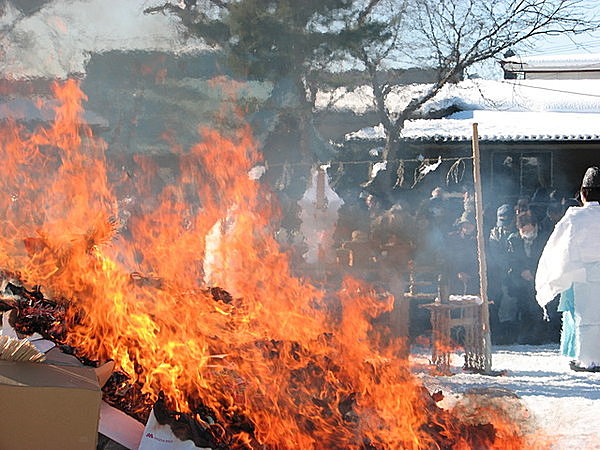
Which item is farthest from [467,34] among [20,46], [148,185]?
[20,46]

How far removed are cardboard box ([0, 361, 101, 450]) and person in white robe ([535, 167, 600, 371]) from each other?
5.87m

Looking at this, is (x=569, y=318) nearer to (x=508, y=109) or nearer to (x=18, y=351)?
(x=18, y=351)

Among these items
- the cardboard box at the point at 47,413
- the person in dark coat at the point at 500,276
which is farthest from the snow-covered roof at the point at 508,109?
the cardboard box at the point at 47,413

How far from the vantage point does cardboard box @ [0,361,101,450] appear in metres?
3.11

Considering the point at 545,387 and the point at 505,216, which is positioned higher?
the point at 505,216

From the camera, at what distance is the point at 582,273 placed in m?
7.99

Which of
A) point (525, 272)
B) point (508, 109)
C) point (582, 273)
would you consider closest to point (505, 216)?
point (525, 272)

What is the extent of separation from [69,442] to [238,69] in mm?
4492

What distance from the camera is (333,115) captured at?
25.1 feet

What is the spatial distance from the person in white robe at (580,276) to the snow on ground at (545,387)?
27 centimetres

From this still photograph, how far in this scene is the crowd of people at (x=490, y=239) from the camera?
9117 mm

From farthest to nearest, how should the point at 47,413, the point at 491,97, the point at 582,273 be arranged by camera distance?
the point at 491,97 → the point at 582,273 → the point at 47,413

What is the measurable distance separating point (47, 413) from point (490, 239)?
7404mm

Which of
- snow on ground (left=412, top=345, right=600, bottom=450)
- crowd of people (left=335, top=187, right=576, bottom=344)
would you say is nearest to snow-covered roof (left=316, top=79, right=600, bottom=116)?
crowd of people (left=335, top=187, right=576, bottom=344)
